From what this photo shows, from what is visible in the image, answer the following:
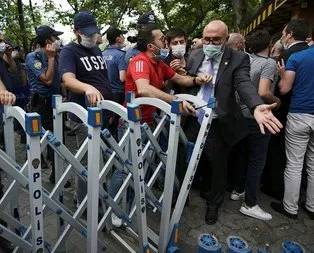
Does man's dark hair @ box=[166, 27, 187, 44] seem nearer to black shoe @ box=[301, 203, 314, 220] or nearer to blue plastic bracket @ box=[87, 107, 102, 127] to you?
blue plastic bracket @ box=[87, 107, 102, 127]

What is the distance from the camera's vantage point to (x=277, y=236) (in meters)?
3.06

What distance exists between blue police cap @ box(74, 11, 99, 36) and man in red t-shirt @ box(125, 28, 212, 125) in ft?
1.51

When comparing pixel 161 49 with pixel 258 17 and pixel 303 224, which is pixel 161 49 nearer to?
pixel 303 224

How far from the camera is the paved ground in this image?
2.86 meters

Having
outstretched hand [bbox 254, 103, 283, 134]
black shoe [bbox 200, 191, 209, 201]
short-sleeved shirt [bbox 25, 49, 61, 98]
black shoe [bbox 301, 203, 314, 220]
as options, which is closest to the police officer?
short-sleeved shirt [bbox 25, 49, 61, 98]

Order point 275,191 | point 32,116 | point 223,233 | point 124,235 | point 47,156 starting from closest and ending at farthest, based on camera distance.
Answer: point 32,116 → point 124,235 → point 223,233 → point 275,191 → point 47,156

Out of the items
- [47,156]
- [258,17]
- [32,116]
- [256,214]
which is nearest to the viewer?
[32,116]

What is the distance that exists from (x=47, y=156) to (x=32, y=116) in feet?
11.5

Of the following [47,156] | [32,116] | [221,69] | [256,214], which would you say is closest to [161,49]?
[221,69]

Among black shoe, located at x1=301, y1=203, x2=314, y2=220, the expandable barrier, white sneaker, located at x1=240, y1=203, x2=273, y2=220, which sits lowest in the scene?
black shoe, located at x1=301, y1=203, x2=314, y2=220

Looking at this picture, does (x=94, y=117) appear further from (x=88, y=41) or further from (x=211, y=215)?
(x=211, y=215)

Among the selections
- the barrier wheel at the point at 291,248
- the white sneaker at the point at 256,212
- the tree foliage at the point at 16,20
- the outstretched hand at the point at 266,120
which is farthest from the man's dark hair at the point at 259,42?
the tree foliage at the point at 16,20

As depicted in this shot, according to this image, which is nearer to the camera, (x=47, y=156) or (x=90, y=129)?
(x=90, y=129)

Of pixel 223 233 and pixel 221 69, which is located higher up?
pixel 221 69
